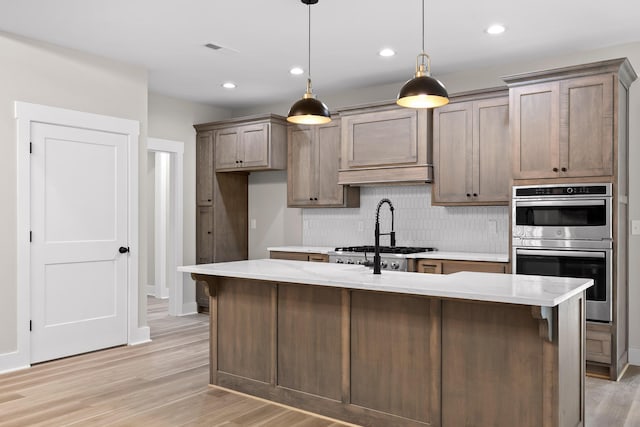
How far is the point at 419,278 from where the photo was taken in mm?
2891

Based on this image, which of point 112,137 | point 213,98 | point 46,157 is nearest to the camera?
point 46,157

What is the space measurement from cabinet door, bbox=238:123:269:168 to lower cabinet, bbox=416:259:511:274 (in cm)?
229

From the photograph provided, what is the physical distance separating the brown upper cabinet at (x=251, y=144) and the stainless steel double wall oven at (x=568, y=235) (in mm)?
2862

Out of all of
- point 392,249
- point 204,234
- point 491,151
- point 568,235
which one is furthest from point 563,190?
point 204,234

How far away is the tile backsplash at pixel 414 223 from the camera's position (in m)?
5.11

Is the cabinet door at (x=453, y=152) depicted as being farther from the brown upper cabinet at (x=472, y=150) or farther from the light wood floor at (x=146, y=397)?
the light wood floor at (x=146, y=397)

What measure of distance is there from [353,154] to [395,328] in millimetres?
2954

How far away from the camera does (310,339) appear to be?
3213 millimetres

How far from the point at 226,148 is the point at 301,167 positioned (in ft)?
3.45

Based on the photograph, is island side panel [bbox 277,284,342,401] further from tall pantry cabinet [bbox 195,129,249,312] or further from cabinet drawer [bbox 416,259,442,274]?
tall pantry cabinet [bbox 195,129,249,312]

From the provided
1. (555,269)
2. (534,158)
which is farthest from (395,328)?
(534,158)

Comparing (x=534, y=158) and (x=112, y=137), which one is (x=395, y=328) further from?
(x=112, y=137)

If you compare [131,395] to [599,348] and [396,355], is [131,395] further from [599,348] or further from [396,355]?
[599,348]

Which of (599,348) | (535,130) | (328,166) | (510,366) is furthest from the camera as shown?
(328,166)
